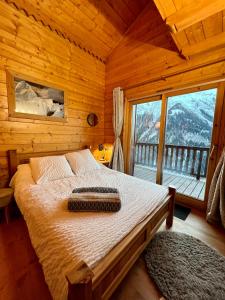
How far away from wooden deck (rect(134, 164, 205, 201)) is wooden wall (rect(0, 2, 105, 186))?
5.51 feet

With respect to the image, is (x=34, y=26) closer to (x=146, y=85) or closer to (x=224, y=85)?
(x=146, y=85)

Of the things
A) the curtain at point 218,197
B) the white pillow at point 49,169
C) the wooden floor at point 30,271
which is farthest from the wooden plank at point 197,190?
the white pillow at point 49,169

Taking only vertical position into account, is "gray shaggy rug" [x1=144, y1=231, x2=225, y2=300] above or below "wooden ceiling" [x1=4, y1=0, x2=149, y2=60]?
below

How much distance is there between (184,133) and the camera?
2.90 m

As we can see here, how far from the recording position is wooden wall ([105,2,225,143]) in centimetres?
204

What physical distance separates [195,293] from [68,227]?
1.11m

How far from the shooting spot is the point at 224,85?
1.92 metres

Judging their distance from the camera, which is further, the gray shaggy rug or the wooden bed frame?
the gray shaggy rug

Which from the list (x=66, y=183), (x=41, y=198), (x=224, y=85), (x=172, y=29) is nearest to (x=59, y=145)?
(x=66, y=183)

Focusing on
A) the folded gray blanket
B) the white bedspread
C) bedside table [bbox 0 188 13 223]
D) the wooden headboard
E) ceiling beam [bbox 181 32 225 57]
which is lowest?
bedside table [bbox 0 188 13 223]

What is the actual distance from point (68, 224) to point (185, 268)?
3.77ft

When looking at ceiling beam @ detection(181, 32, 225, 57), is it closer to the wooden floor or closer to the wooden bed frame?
the wooden bed frame

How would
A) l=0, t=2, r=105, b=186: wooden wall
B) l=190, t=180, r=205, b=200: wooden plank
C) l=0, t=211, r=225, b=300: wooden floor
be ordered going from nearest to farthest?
1. l=0, t=211, r=225, b=300: wooden floor
2. l=0, t=2, r=105, b=186: wooden wall
3. l=190, t=180, r=205, b=200: wooden plank

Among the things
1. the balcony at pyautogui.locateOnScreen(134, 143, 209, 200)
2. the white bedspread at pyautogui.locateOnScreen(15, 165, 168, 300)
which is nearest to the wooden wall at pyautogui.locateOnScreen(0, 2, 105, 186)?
the white bedspread at pyautogui.locateOnScreen(15, 165, 168, 300)
